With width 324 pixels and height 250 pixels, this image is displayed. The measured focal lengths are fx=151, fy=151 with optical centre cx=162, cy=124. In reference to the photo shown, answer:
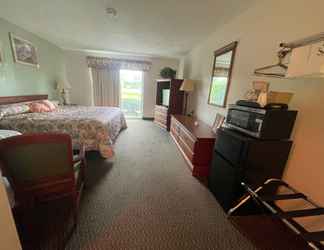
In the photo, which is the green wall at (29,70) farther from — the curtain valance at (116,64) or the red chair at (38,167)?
the red chair at (38,167)

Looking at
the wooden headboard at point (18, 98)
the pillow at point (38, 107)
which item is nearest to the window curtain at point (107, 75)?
the wooden headboard at point (18, 98)

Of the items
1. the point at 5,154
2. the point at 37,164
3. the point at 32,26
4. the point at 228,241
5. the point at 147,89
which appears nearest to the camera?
the point at 5,154

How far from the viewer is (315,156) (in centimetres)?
127

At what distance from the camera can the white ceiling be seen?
2104 millimetres

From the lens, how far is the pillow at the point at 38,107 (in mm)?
3172

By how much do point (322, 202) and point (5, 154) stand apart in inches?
96.1

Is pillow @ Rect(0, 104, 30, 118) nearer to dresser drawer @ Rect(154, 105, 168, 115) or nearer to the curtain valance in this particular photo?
the curtain valance

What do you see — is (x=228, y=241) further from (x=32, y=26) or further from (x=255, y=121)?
(x=32, y=26)

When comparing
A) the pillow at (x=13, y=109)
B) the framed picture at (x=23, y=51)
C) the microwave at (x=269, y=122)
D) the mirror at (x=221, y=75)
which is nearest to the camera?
the microwave at (x=269, y=122)

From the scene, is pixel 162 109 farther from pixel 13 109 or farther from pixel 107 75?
pixel 13 109

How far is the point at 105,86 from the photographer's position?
555cm

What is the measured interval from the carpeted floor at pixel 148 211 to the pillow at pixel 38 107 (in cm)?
166

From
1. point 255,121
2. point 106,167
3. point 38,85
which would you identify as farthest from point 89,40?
point 255,121

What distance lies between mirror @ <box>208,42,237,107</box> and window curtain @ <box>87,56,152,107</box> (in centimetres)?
334
